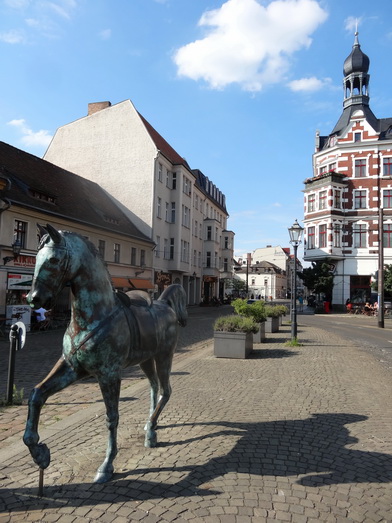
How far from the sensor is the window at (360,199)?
42.2 m

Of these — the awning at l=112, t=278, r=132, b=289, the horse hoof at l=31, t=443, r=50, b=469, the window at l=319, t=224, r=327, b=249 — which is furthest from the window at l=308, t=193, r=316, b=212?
the horse hoof at l=31, t=443, r=50, b=469

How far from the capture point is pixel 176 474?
382 cm

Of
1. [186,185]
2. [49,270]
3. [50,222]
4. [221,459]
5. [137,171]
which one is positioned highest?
[186,185]

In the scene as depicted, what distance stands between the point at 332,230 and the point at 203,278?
16707mm

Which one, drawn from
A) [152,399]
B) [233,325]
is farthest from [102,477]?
[233,325]

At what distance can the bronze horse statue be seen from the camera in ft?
10.5

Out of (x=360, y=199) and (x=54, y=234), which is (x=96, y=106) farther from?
(x=54, y=234)

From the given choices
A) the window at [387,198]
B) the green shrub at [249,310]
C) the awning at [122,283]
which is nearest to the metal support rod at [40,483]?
the green shrub at [249,310]

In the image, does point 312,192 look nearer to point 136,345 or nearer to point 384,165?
point 384,165

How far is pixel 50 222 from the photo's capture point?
21688 mm

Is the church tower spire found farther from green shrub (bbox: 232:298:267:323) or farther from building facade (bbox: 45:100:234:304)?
green shrub (bbox: 232:298:267:323)

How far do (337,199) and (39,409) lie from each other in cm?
4285

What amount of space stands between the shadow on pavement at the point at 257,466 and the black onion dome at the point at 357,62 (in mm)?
48978

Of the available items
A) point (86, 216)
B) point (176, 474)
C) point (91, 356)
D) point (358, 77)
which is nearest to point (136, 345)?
point (91, 356)
